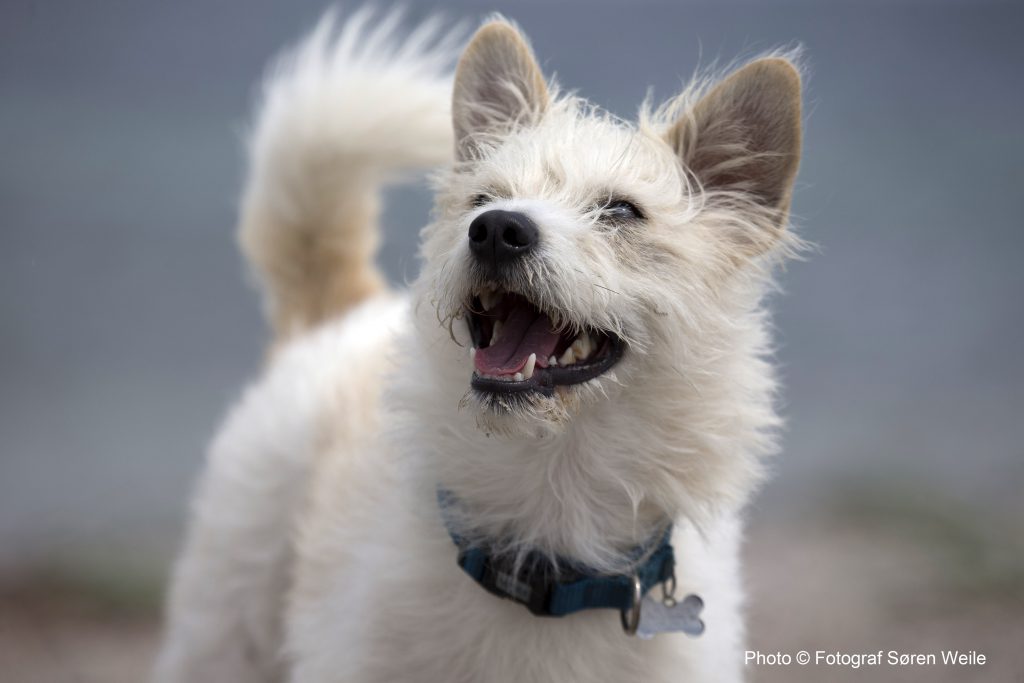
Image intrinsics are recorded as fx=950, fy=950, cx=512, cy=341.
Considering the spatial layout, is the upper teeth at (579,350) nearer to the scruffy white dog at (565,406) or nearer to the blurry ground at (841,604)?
the scruffy white dog at (565,406)

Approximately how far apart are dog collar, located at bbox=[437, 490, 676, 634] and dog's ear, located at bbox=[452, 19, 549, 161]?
1230mm

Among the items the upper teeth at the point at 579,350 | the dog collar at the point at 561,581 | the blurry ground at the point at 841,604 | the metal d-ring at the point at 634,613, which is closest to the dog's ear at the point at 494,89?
the upper teeth at the point at 579,350

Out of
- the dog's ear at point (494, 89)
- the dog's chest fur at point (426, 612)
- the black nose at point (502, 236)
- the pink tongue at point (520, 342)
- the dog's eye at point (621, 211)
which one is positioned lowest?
the dog's chest fur at point (426, 612)

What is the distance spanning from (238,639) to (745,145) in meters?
2.37

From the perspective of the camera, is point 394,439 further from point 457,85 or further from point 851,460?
point 851,460

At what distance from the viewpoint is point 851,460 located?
656 cm

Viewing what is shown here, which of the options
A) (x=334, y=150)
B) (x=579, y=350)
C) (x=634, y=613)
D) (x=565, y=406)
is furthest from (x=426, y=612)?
(x=334, y=150)

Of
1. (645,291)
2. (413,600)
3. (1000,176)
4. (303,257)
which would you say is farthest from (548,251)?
(1000,176)

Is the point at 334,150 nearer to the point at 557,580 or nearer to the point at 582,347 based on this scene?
the point at 582,347

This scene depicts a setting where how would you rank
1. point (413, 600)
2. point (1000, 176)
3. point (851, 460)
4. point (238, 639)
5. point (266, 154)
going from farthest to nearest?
point (1000, 176), point (851, 460), point (266, 154), point (238, 639), point (413, 600)

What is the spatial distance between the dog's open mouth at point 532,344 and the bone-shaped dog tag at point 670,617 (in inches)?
25.3

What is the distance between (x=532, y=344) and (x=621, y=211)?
17.4 inches

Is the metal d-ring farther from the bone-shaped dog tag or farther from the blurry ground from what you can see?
the blurry ground

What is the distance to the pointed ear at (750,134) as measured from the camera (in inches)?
→ 100
